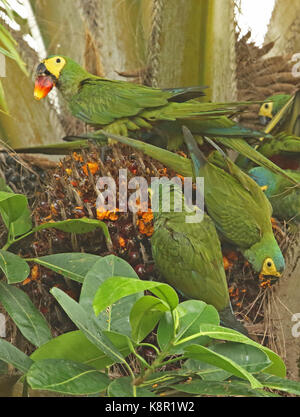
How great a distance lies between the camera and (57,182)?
0.84 metres

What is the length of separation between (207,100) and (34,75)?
29 centimetres

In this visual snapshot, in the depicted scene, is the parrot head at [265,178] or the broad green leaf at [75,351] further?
the parrot head at [265,178]

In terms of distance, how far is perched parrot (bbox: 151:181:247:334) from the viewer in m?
0.77

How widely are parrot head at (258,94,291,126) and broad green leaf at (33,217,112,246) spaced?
0.34 metres

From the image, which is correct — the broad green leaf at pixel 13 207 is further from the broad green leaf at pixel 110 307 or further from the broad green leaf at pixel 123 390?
the broad green leaf at pixel 123 390

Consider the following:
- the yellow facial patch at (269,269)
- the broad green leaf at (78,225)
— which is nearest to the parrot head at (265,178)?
the yellow facial patch at (269,269)

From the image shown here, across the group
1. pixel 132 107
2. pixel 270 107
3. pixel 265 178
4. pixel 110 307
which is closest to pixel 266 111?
pixel 270 107

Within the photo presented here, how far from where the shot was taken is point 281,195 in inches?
33.8

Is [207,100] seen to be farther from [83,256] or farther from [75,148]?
[83,256]

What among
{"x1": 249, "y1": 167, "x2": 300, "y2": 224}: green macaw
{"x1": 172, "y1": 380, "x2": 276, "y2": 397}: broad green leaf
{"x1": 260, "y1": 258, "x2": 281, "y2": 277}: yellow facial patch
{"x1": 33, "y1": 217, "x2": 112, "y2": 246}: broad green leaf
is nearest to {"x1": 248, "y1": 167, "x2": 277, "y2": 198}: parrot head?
{"x1": 249, "y1": 167, "x2": 300, "y2": 224}: green macaw

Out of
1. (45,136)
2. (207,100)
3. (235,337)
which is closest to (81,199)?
(45,136)

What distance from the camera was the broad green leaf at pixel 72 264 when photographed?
0.70 m

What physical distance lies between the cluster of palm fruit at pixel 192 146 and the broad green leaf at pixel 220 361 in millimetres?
249

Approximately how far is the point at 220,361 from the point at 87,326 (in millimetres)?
141
